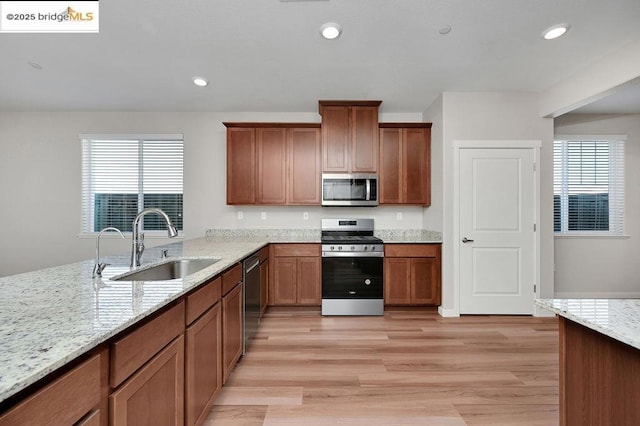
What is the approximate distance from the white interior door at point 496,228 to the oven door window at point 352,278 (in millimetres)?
1033

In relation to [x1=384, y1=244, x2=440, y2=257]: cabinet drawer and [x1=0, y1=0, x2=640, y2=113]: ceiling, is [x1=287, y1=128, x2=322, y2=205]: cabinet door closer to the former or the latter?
[x1=0, y1=0, x2=640, y2=113]: ceiling

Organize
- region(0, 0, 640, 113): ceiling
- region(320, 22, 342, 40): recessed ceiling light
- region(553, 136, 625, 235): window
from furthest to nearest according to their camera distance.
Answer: region(553, 136, 625, 235): window → region(320, 22, 342, 40): recessed ceiling light → region(0, 0, 640, 113): ceiling

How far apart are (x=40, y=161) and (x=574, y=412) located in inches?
246

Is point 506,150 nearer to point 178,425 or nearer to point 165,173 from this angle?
point 178,425

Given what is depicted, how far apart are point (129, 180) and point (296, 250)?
2834 millimetres

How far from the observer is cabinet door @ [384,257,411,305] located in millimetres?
3768

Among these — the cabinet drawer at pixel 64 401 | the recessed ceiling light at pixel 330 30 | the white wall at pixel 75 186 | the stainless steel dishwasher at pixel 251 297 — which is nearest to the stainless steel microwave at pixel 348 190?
the white wall at pixel 75 186

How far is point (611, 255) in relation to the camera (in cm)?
416

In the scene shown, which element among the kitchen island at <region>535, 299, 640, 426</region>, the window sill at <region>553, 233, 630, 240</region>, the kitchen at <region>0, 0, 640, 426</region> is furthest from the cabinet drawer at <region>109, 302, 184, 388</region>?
the window sill at <region>553, 233, 630, 240</region>

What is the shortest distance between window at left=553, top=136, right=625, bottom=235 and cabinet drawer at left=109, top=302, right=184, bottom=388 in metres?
5.05

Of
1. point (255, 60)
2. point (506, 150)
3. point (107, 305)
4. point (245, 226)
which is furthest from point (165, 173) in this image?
point (506, 150)

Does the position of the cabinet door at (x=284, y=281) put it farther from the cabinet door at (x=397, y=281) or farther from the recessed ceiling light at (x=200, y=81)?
the recessed ceiling light at (x=200, y=81)

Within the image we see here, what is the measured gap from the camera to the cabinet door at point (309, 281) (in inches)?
148

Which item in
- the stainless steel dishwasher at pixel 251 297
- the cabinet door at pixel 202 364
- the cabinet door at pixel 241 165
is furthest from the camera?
the cabinet door at pixel 241 165
